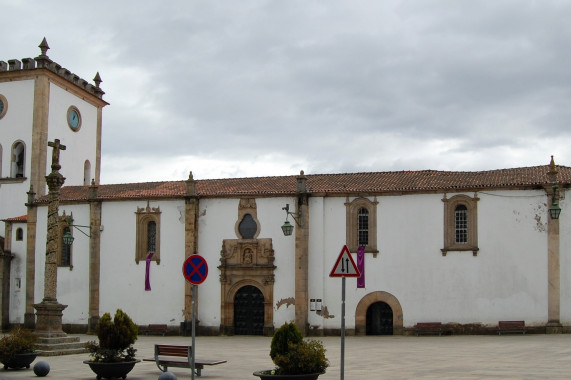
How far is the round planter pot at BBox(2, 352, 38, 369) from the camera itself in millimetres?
20359

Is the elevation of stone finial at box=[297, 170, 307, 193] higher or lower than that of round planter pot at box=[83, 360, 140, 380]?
higher

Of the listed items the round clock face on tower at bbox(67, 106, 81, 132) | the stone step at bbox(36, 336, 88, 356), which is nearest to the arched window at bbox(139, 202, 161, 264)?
the stone step at bbox(36, 336, 88, 356)

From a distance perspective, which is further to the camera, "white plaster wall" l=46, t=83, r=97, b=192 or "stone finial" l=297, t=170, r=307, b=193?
"white plaster wall" l=46, t=83, r=97, b=192

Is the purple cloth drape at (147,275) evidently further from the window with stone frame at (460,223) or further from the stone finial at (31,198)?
the window with stone frame at (460,223)

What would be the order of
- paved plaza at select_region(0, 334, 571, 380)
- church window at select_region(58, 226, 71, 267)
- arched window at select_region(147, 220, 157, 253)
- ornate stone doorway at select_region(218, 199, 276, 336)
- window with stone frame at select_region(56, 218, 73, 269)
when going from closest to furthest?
1. paved plaza at select_region(0, 334, 571, 380)
2. ornate stone doorway at select_region(218, 199, 276, 336)
3. arched window at select_region(147, 220, 157, 253)
4. window with stone frame at select_region(56, 218, 73, 269)
5. church window at select_region(58, 226, 71, 267)

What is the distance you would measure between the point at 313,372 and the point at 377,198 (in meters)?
20.0

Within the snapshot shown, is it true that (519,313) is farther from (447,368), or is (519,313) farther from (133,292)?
(133,292)

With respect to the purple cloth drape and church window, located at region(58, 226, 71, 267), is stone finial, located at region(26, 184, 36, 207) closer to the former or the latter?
church window, located at region(58, 226, 71, 267)

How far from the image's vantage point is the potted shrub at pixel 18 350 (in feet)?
66.2

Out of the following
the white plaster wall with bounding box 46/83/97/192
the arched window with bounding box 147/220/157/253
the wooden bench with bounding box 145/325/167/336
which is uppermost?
the white plaster wall with bounding box 46/83/97/192

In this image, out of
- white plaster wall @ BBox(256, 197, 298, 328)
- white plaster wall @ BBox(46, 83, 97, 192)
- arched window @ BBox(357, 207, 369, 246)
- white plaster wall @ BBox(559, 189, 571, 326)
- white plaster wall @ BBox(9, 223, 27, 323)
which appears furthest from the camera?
white plaster wall @ BBox(46, 83, 97, 192)

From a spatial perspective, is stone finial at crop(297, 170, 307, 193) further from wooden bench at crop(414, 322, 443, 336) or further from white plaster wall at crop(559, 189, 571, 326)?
white plaster wall at crop(559, 189, 571, 326)

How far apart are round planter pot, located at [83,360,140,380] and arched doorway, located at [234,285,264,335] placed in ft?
58.5

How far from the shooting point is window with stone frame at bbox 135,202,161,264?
3809 cm
